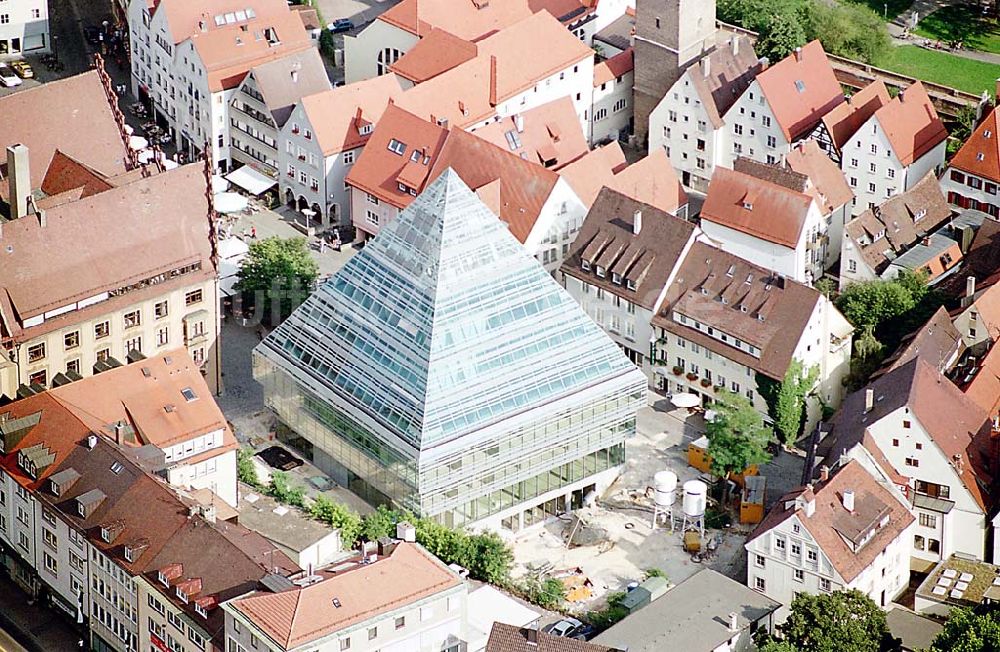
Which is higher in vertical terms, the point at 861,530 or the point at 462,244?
the point at 462,244

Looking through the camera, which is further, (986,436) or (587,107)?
(587,107)

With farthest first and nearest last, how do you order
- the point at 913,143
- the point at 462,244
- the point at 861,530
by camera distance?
the point at 913,143 < the point at 462,244 < the point at 861,530

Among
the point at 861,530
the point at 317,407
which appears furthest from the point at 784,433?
the point at 317,407

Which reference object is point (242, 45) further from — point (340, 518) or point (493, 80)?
point (340, 518)

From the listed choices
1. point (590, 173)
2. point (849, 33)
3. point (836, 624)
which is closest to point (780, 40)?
point (849, 33)

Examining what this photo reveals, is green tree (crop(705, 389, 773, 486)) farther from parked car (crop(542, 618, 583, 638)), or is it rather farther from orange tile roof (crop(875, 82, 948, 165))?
orange tile roof (crop(875, 82, 948, 165))

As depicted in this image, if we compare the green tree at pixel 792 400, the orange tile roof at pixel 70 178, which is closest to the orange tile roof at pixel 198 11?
the orange tile roof at pixel 70 178

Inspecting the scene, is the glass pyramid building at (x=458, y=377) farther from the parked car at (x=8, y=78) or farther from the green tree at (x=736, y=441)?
the parked car at (x=8, y=78)

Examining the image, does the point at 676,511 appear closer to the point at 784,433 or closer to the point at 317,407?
the point at 784,433
